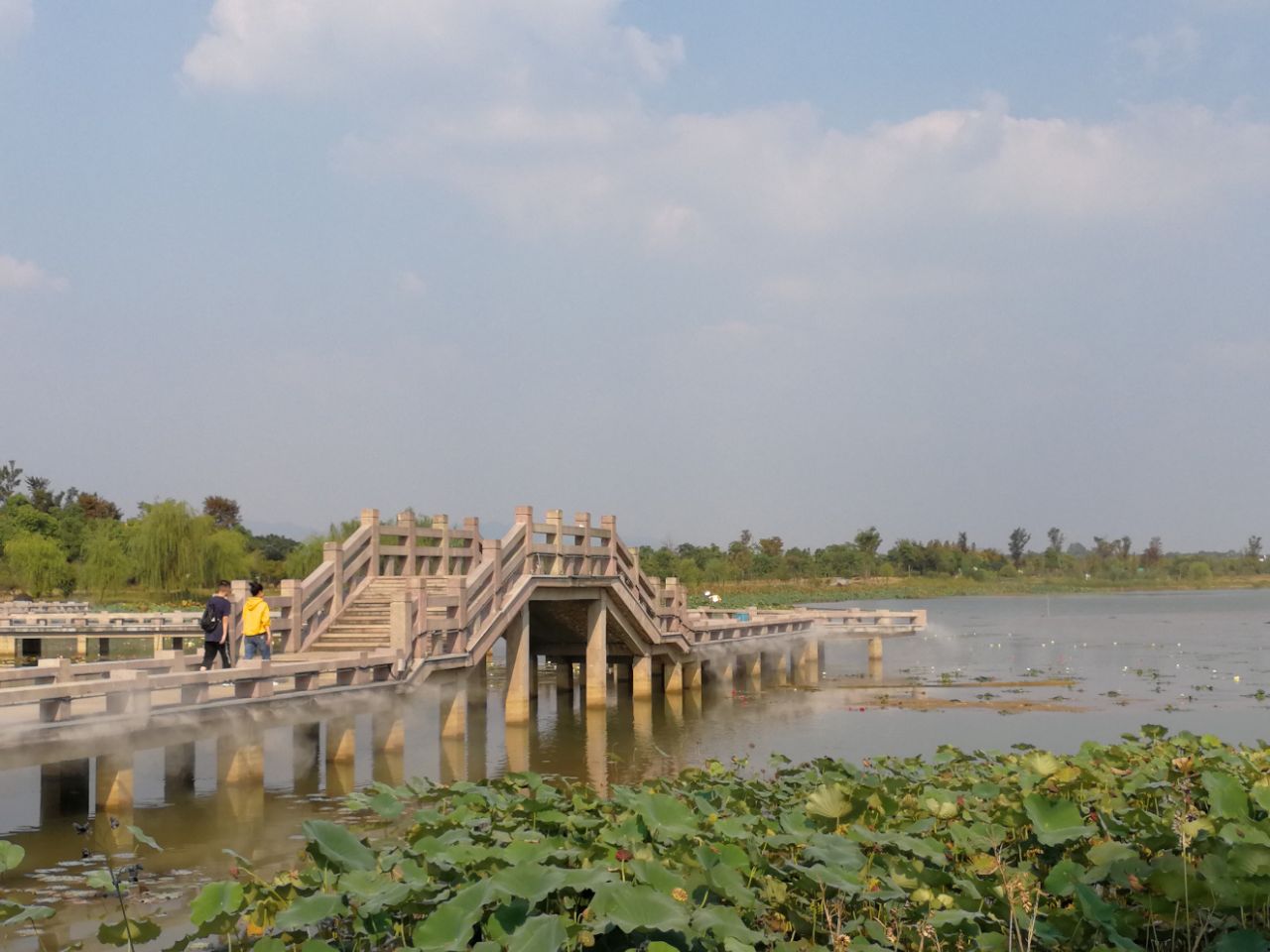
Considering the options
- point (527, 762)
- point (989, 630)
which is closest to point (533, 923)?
point (527, 762)

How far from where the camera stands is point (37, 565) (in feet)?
204

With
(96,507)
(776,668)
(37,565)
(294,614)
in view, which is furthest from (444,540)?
(96,507)

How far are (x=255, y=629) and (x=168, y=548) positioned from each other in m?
45.7

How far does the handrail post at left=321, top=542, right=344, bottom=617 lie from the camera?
20.3 m

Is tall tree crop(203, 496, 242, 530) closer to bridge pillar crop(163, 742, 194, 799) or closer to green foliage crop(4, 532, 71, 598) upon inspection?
green foliage crop(4, 532, 71, 598)

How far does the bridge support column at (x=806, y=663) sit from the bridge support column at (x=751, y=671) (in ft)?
5.02

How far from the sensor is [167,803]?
15242 millimetres

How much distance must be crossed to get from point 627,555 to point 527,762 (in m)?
7.11

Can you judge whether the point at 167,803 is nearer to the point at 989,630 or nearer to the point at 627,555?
the point at 627,555

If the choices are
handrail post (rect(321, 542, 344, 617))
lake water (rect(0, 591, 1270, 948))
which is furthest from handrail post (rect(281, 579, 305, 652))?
lake water (rect(0, 591, 1270, 948))

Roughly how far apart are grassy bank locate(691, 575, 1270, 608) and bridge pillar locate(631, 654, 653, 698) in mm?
41130

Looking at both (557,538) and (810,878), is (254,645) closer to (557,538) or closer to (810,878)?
(557,538)

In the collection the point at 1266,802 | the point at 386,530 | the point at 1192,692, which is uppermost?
the point at 386,530

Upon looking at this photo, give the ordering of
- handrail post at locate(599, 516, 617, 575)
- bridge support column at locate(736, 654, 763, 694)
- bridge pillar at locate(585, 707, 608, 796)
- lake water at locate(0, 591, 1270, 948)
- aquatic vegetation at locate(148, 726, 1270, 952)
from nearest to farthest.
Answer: aquatic vegetation at locate(148, 726, 1270, 952) → lake water at locate(0, 591, 1270, 948) → bridge pillar at locate(585, 707, 608, 796) → handrail post at locate(599, 516, 617, 575) → bridge support column at locate(736, 654, 763, 694)
